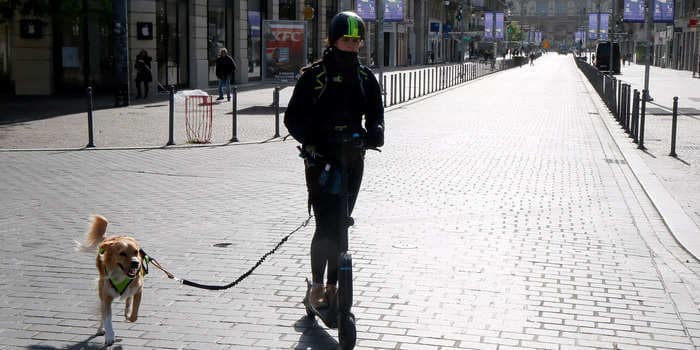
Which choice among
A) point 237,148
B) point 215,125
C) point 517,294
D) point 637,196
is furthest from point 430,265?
point 215,125

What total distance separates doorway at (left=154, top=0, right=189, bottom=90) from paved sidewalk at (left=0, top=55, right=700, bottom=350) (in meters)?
18.3

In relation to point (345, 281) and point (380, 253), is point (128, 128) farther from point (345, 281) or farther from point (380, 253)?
point (345, 281)

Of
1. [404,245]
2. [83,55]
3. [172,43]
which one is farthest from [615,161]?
[172,43]

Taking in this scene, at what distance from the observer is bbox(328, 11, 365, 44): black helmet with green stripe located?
482 centimetres

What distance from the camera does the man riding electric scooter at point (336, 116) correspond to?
4832 mm

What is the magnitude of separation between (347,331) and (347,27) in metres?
1.67

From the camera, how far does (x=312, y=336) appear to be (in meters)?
5.21

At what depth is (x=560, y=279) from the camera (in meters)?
6.55

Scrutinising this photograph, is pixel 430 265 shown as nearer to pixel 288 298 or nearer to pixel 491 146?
pixel 288 298

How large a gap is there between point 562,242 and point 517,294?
189 cm

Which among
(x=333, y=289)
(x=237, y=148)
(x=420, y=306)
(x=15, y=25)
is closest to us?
(x=333, y=289)

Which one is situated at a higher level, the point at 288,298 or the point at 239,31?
the point at 239,31

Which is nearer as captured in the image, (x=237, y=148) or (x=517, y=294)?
(x=517, y=294)

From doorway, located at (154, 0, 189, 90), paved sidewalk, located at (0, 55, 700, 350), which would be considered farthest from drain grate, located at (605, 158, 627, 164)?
doorway, located at (154, 0, 189, 90)
